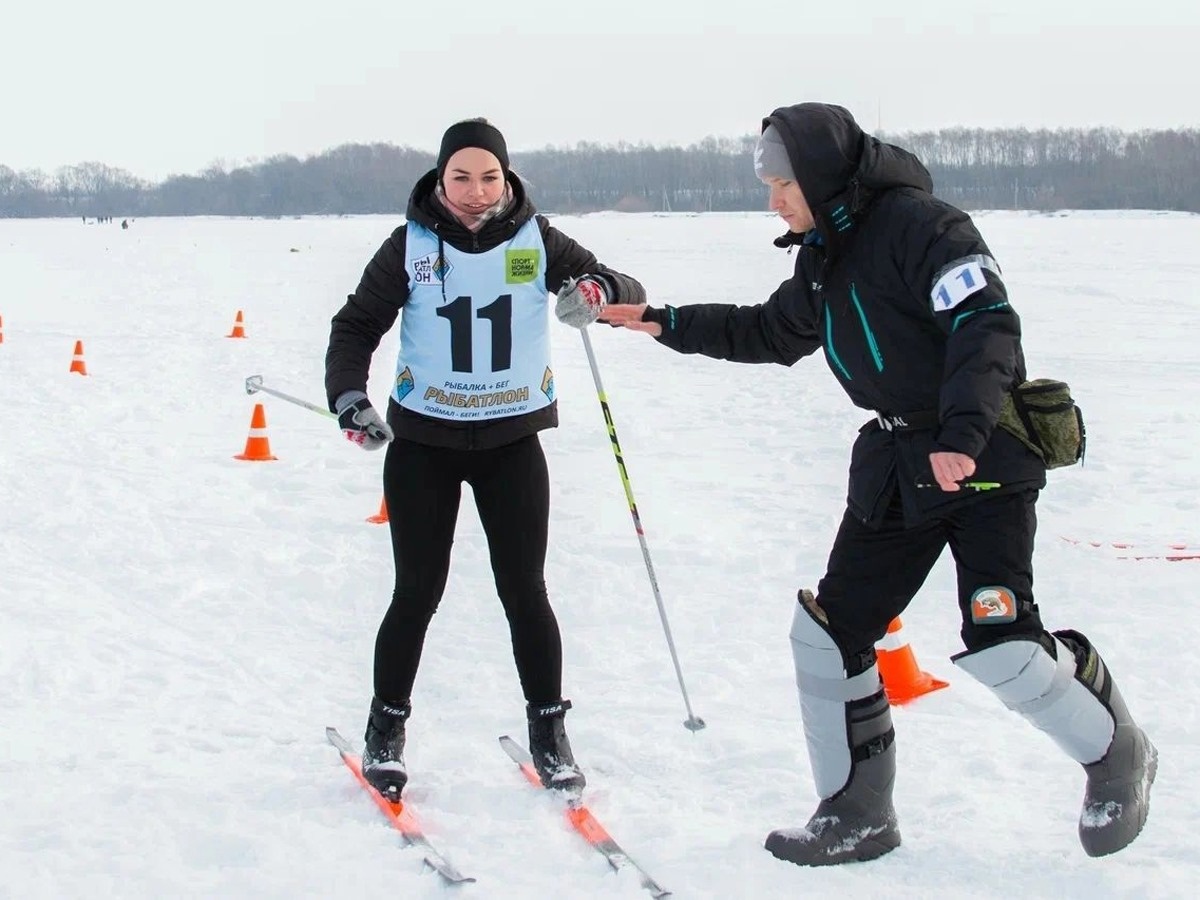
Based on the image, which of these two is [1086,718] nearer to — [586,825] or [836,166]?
[586,825]

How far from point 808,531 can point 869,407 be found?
3.47 meters

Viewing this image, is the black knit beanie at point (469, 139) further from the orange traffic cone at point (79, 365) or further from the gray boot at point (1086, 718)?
the orange traffic cone at point (79, 365)

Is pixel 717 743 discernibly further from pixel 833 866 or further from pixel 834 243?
pixel 834 243

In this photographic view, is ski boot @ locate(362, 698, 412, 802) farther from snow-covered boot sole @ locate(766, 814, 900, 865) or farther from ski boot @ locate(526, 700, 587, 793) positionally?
snow-covered boot sole @ locate(766, 814, 900, 865)

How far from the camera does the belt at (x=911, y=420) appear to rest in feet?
9.56

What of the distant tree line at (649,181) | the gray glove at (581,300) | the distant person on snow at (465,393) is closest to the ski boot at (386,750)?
the distant person on snow at (465,393)

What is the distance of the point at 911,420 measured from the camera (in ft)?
9.67

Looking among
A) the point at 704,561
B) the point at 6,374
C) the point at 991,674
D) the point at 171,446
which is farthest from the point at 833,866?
the point at 6,374

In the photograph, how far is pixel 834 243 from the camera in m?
3.00

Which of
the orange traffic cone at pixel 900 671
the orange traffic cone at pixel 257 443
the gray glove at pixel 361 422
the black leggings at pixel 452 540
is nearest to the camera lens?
the gray glove at pixel 361 422

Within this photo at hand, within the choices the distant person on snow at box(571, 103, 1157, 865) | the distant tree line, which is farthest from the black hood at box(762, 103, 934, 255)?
the distant tree line

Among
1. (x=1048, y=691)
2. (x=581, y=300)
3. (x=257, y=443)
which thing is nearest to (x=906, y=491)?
(x=1048, y=691)

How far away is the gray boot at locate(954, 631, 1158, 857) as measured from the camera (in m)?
2.90

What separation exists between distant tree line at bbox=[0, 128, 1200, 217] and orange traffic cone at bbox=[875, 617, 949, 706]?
11875 centimetres
